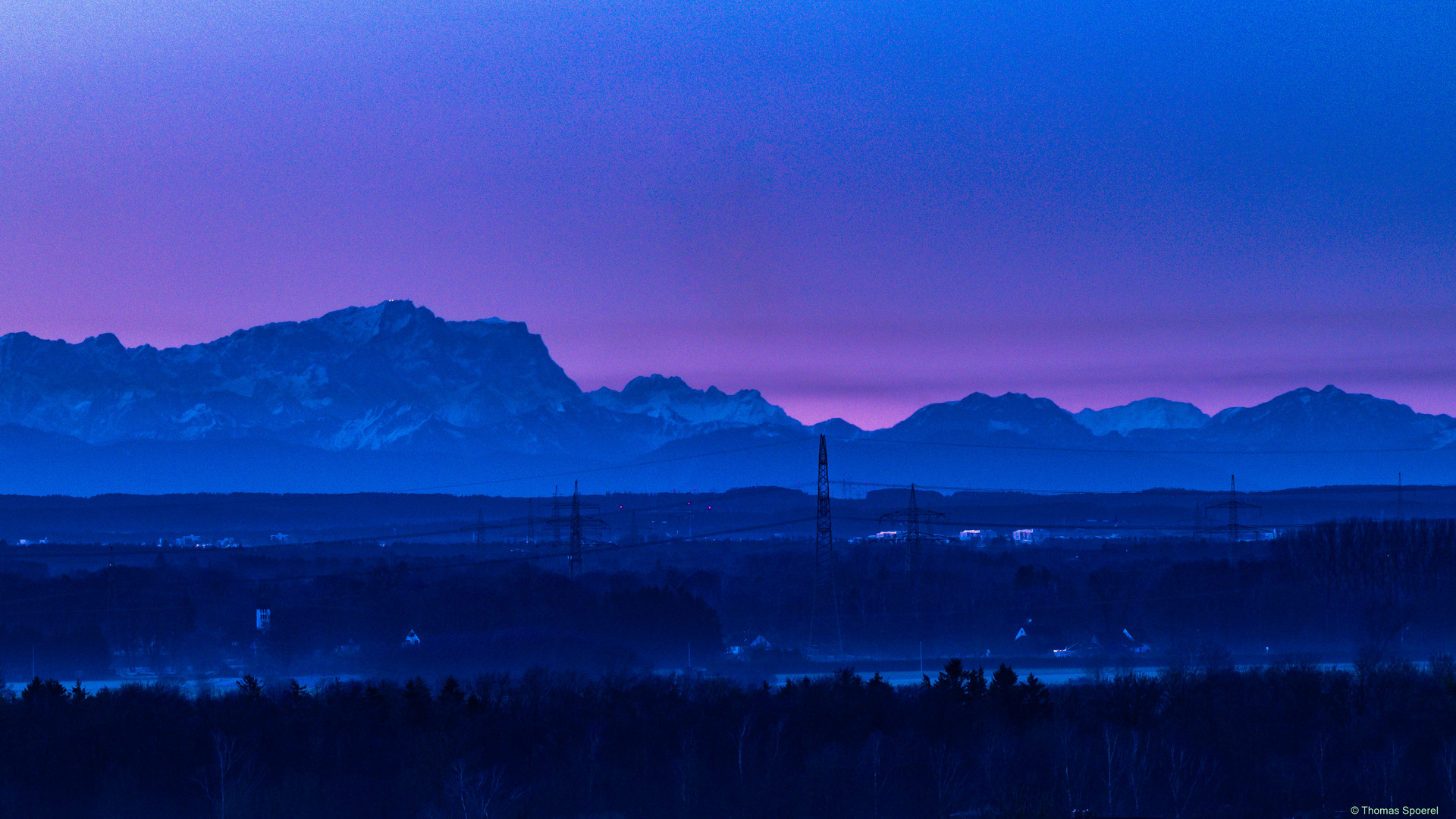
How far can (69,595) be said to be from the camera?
480ft

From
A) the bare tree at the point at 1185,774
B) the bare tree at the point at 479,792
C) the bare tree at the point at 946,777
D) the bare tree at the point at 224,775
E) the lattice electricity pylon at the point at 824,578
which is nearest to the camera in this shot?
the bare tree at the point at 479,792

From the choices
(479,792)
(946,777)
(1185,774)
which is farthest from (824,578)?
(479,792)

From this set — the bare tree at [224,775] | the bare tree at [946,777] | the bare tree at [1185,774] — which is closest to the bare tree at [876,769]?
the bare tree at [946,777]

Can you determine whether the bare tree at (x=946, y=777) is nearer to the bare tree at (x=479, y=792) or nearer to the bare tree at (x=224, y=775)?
the bare tree at (x=479, y=792)

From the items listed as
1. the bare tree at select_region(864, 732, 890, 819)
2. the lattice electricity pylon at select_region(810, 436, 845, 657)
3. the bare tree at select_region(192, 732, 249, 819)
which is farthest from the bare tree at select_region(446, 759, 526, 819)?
the lattice electricity pylon at select_region(810, 436, 845, 657)

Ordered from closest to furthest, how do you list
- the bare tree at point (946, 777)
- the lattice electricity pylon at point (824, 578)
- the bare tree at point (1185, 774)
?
1. the bare tree at point (946, 777)
2. the bare tree at point (1185, 774)
3. the lattice electricity pylon at point (824, 578)

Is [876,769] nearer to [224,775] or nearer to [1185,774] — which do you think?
[1185,774]

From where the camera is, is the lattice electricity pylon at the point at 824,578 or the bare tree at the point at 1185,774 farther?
the lattice electricity pylon at the point at 824,578

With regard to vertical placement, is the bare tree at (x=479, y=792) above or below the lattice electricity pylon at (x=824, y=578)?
below

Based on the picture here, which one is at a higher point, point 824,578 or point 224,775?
point 824,578

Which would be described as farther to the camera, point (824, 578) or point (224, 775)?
point (824, 578)

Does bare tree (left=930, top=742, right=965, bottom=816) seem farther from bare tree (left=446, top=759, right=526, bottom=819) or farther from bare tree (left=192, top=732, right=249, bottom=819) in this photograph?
bare tree (left=192, top=732, right=249, bottom=819)

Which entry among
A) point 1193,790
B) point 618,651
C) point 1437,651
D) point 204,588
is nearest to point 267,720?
point 1193,790

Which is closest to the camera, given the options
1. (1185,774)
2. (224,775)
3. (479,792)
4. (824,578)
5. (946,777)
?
(479,792)
